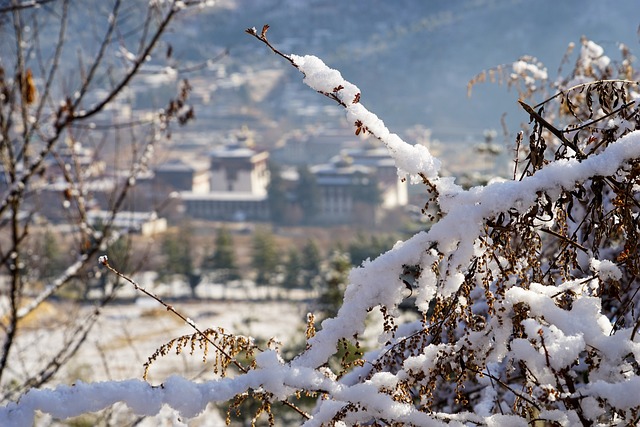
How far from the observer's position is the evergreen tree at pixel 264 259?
23172 millimetres

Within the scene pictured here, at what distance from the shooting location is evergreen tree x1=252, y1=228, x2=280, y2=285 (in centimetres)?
2317

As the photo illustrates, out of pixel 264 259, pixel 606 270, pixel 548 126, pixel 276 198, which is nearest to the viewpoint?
pixel 548 126

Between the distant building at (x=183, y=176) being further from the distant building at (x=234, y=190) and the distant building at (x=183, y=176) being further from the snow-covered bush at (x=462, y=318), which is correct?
the snow-covered bush at (x=462, y=318)

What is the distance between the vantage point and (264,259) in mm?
23625

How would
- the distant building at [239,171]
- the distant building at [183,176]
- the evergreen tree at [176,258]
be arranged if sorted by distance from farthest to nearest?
1. the distant building at [239,171]
2. the distant building at [183,176]
3. the evergreen tree at [176,258]

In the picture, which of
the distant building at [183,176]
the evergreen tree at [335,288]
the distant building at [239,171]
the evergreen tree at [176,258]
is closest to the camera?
the evergreen tree at [335,288]

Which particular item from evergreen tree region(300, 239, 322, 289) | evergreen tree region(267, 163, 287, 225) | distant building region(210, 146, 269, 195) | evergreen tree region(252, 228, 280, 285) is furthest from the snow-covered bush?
distant building region(210, 146, 269, 195)

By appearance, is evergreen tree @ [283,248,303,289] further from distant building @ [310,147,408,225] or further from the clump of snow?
the clump of snow

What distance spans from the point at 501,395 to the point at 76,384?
0.98 metres

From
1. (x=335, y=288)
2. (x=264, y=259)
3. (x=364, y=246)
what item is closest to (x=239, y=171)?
(x=264, y=259)

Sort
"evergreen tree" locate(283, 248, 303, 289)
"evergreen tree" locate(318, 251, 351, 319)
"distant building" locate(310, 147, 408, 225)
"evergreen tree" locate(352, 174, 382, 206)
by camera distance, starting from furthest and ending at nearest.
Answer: "distant building" locate(310, 147, 408, 225) → "evergreen tree" locate(352, 174, 382, 206) → "evergreen tree" locate(283, 248, 303, 289) → "evergreen tree" locate(318, 251, 351, 319)

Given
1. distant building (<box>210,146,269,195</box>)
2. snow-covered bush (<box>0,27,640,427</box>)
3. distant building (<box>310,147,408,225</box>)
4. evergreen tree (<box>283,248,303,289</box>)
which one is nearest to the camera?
snow-covered bush (<box>0,27,640,427</box>)

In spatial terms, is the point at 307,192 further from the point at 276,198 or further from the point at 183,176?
the point at 183,176

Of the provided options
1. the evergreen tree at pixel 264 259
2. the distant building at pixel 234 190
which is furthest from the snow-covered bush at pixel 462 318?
the distant building at pixel 234 190
